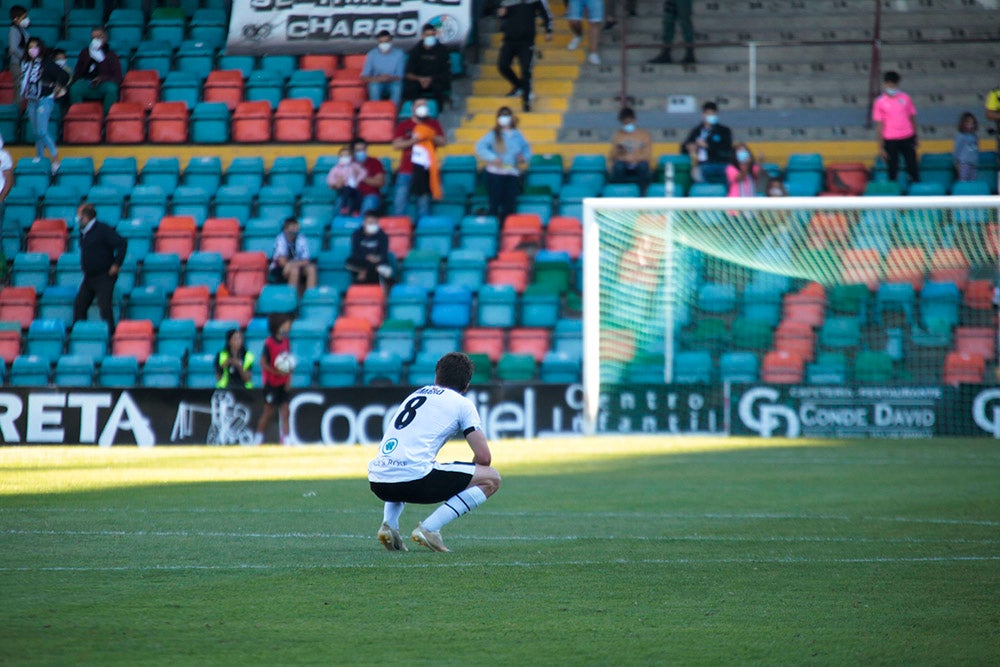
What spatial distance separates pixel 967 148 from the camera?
20.7m

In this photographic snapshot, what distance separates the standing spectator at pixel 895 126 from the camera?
20.8 metres

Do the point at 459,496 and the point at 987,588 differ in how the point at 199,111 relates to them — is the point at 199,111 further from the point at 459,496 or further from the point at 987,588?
the point at 987,588

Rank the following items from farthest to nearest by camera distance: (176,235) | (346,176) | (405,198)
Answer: (176,235) → (405,198) → (346,176)

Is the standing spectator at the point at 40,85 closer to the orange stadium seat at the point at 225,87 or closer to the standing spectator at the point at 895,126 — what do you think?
the orange stadium seat at the point at 225,87

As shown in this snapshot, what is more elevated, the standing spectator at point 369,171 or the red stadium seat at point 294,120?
the red stadium seat at point 294,120

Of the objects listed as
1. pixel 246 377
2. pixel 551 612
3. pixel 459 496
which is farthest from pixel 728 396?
pixel 551 612

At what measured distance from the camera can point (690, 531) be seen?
9.88 m

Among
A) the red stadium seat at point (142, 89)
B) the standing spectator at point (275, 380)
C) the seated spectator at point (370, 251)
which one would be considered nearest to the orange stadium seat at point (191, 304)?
the seated spectator at point (370, 251)

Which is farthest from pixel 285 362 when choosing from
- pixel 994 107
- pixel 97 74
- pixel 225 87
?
pixel 994 107

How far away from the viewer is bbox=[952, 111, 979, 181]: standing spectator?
20.5m

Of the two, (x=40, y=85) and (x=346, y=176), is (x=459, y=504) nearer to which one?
(x=346, y=176)

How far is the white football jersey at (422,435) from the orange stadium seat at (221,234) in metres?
14.5

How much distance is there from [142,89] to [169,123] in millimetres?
1041

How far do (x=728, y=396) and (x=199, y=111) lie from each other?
36.6 feet
